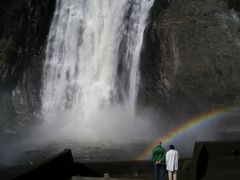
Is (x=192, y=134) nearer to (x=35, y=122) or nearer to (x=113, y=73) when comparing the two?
(x=113, y=73)

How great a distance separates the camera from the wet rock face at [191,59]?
110 feet

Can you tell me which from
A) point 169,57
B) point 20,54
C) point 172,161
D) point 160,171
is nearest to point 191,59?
point 169,57

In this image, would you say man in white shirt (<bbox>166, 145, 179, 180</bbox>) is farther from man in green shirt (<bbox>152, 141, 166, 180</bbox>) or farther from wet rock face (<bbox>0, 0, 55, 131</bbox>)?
wet rock face (<bbox>0, 0, 55, 131</bbox>)

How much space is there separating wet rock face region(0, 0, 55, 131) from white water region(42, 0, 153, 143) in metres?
1.22

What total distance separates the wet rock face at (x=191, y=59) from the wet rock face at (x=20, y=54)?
38.2 feet

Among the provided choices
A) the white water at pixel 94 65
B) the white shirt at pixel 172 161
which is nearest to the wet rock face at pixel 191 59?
the white water at pixel 94 65

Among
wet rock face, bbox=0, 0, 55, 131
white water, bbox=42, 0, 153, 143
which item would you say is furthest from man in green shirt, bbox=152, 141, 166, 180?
wet rock face, bbox=0, 0, 55, 131

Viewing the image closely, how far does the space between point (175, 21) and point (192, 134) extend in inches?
459

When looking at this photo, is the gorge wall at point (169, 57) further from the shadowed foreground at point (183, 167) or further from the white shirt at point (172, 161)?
the white shirt at point (172, 161)

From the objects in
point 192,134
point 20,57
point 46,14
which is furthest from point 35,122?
point 192,134

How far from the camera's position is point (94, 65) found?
3819 cm

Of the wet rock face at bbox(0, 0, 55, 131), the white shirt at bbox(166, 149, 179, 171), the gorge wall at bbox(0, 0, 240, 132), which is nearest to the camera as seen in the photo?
the white shirt at bbox(166, 149, 179, 171)

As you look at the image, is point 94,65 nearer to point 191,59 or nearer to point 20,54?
point 20,54

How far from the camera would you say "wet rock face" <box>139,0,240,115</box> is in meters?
33.6
